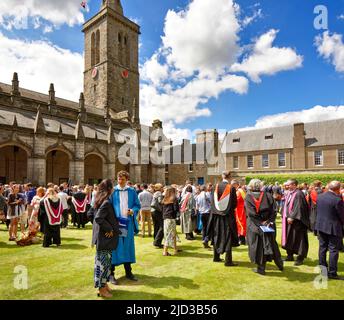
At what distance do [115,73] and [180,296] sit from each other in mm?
41671

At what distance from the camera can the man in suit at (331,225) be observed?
5.25 metres

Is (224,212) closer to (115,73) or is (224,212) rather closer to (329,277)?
(329,277)

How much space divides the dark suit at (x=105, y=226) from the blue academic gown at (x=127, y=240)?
701 mm

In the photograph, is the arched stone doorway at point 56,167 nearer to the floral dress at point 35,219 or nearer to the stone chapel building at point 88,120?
the stone chapel building at point 88,120

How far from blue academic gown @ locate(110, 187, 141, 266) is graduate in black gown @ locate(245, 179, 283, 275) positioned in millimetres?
2490

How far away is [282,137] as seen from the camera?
3722 centimetres

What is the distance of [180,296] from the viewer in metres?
4.31

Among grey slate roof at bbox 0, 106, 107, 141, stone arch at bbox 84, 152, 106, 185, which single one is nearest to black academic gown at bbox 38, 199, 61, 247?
grey slate roof at bbox 0, 106, 107, 141

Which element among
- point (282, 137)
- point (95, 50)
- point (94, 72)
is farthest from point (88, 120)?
point (282, 137)

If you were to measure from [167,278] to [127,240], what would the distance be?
1131mm

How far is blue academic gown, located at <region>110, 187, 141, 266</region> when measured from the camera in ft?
16.5

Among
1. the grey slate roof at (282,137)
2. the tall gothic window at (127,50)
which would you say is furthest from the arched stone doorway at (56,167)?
the grey slate roof at (282,137)

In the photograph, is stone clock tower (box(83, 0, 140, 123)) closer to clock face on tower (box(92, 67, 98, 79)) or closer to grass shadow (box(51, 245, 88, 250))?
clock face on tower (box(92, 67, 98, 79))
